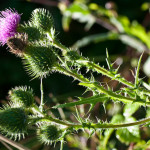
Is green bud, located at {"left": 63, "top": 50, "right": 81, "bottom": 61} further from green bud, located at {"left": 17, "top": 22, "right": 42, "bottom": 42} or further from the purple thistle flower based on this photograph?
the purple thistle flower

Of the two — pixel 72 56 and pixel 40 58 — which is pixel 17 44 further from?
pixel 72 56

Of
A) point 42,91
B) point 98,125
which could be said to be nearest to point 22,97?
point 42,91

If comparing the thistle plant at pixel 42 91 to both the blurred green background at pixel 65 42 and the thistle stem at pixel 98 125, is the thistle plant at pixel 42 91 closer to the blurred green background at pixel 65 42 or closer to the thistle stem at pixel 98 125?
the thistle stem at pixel 98 125

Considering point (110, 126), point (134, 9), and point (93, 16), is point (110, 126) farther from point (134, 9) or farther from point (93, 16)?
point (134, 9)

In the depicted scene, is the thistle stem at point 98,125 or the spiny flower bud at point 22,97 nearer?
the thistle stem at point 98,125

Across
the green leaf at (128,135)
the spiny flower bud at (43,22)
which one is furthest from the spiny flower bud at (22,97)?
the green leaf at (128,135)

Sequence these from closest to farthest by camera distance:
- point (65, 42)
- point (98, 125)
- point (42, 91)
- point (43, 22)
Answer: point (98, 125) < point (42, 91) < point (43, 22) < point (65, 42)

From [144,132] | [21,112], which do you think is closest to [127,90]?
[21,112]
